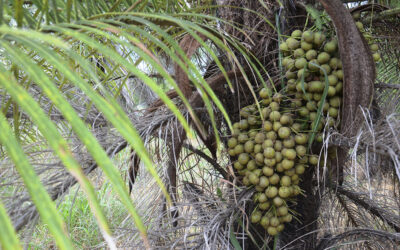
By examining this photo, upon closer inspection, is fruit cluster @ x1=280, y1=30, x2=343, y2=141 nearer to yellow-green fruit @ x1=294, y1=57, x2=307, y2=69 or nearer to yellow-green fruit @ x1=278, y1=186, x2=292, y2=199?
yellow-green fruit @ x1=294, y1=57, x2=307, y2=69

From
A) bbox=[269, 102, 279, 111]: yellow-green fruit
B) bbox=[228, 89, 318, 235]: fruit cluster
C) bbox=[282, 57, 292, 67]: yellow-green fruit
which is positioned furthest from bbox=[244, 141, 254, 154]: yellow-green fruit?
bbox=[282, 57, 292, 67]: yellow-green fruit

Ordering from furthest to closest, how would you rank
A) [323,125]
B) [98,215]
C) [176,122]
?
[176,122], [323,125], [98,215]

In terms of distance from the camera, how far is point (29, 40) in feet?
0.99

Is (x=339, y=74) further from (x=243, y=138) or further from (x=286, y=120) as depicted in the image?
(x=243, y=138)

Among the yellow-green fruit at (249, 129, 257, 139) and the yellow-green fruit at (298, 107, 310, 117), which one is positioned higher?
the yellow-green fruit at (298, 107, 310, 117)

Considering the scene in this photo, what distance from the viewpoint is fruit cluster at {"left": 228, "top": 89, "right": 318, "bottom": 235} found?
88 centimetres

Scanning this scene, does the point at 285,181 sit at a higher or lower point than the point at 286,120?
lower

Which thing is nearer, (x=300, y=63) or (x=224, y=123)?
(x=300, y=63)

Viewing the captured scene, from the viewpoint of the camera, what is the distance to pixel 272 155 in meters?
0.87

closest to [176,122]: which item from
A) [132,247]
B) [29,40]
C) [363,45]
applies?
[132,247]

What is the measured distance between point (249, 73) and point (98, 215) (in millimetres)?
876

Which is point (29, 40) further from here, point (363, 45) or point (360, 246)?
point (360, 246)

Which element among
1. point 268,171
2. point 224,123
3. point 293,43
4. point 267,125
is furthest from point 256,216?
point 293,43

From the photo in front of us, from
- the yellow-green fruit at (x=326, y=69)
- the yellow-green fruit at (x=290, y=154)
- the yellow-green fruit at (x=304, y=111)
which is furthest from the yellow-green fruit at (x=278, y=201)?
the yellow-green fruit at (x=326, y=69)
